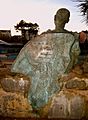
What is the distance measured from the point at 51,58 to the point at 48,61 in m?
0.07

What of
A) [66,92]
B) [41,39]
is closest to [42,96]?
[66,92]

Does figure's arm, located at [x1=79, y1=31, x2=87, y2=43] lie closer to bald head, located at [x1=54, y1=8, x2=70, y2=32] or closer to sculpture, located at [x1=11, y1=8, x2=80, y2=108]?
sculpture, located at [x1=11, y1=8, x2=80, y2=108]

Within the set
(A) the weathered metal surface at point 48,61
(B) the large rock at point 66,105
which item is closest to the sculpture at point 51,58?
(A) the weathered metal surface at point 48,61

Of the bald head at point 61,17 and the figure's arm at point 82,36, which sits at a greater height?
the bald head at point 61,17

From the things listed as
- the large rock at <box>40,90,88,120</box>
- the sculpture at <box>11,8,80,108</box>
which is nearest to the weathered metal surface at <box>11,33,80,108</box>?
the sculpture at <box>11,8,80,108</box>

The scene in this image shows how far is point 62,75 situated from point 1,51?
7497 millimetres

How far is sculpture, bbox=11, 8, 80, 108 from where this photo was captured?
6035 mm

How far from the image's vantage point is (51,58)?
19.8 feet

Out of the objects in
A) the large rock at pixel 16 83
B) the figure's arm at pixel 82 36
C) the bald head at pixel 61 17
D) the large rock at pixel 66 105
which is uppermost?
the bald head at pixel 61 17

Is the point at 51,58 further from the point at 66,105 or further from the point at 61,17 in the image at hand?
the point at 66,105

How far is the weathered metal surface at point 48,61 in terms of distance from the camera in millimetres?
6039

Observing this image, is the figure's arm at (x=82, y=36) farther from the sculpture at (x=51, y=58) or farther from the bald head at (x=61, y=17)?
the bald head at (x=61, y=17)

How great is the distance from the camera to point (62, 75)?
609 centimetres

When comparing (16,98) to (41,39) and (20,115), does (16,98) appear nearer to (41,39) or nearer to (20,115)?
(20,115)
